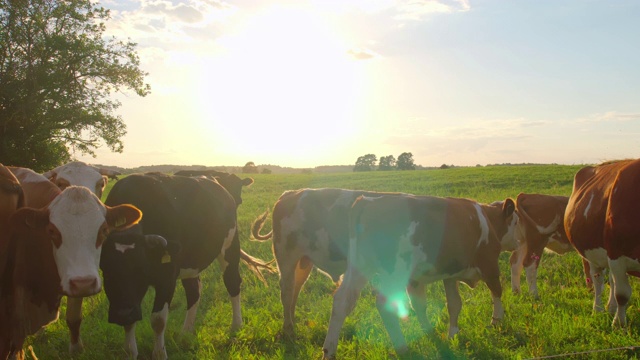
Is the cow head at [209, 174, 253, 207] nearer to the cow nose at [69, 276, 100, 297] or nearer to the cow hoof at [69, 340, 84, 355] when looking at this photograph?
the cow hoof at [69, 340, 84, 355]

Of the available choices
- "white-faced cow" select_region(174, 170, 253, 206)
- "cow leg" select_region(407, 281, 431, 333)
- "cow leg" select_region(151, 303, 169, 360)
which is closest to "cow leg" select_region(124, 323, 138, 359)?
"cow leg" select_region(151, 303, 169, 360)

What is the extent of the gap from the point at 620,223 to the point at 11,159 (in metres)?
25.8

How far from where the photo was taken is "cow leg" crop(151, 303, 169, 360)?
644 cm

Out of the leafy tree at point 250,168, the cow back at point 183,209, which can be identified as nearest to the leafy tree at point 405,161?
the leafy tree at point 250,168

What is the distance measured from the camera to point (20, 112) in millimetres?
24031

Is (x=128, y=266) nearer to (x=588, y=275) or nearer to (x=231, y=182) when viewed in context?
(x=231, y=182)

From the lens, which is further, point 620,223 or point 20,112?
point 20,112

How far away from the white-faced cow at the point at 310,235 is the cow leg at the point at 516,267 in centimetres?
388

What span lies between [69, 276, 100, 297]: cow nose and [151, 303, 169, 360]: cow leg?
5.93 feet

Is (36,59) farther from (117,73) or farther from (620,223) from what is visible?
(620,223)

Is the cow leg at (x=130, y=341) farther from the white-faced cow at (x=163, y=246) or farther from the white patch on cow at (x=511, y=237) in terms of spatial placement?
the white patch on cow at (x=511, y=237)

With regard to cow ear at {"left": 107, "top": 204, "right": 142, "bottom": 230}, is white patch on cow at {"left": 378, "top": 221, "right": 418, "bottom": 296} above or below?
below

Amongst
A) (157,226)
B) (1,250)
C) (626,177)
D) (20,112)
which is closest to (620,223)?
(626,177)

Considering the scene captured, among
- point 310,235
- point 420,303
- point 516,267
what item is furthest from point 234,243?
point 516,267
